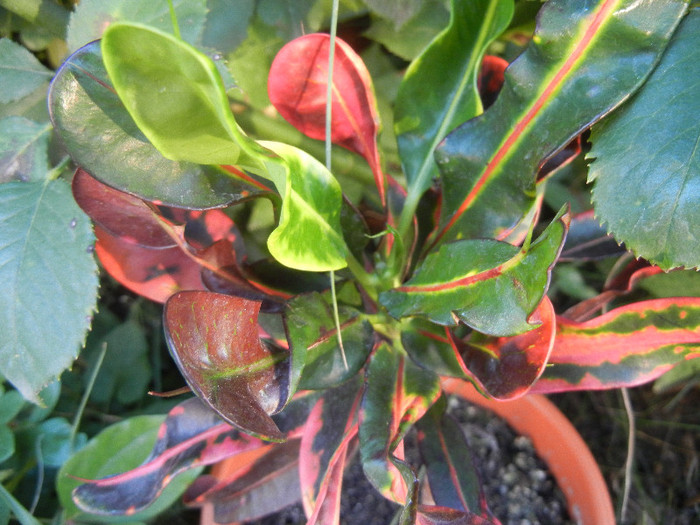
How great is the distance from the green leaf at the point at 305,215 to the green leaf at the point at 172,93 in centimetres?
3

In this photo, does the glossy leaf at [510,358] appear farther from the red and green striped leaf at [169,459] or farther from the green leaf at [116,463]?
the green leaf at [116,463]

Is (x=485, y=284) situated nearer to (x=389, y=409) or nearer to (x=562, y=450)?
(x=389, y=409)

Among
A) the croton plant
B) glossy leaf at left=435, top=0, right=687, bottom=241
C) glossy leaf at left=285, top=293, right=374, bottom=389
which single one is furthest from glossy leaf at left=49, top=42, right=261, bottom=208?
glossy leaf at left=435, top=0, right=687, bottom=241

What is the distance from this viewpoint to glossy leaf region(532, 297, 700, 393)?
47 centimetres

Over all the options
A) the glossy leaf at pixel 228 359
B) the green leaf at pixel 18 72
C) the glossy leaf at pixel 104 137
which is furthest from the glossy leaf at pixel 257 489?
the green leaf at pixel 18 72

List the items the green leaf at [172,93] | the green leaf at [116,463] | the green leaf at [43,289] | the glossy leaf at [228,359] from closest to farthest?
the green leaf at [172,93] < the glossy leaf at [228,359] < the green leaf at [43,289] < the green leaf at [116,463]

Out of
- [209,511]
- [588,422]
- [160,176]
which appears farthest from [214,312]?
[588,422]

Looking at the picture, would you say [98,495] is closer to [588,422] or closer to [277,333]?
[277,333]

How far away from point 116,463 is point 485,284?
452 mm

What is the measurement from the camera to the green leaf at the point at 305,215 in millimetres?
323

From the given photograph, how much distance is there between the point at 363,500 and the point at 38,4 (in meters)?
0.67

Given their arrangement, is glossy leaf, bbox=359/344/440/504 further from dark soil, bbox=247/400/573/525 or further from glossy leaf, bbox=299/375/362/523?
dark soil, bbox=247/400/573/525

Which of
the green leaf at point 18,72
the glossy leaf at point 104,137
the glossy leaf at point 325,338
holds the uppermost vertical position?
the glossy leaf at point 104,137

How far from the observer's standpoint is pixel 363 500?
2.32 ft
